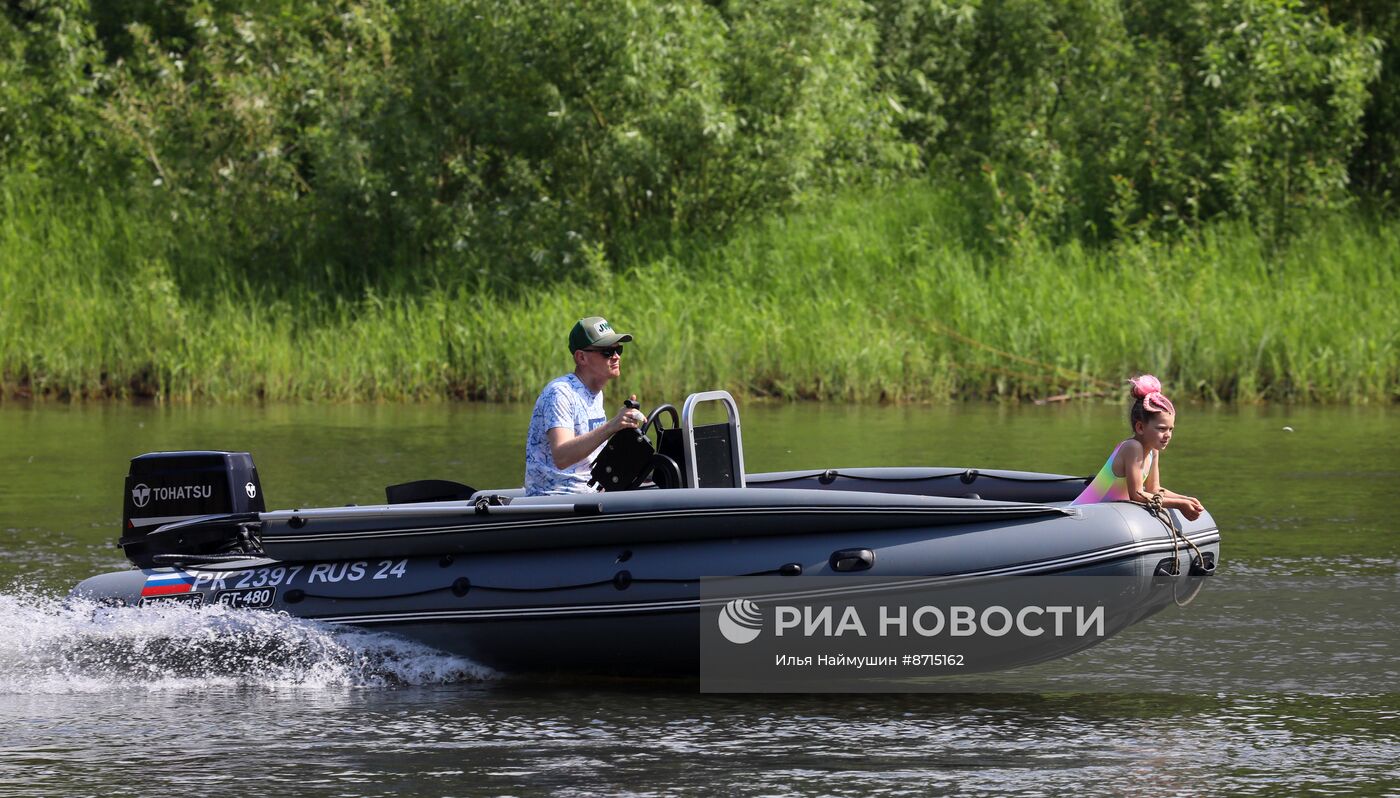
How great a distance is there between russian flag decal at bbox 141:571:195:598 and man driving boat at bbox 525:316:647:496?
3.99ft

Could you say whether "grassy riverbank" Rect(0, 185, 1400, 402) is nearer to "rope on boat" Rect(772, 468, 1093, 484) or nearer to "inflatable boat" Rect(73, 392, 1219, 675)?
"rope on boat" Rect(772, 468, 1093, 484)

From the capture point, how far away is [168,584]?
6320mm

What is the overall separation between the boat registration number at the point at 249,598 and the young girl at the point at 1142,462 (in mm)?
2684

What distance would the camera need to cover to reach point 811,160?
18.0 metres

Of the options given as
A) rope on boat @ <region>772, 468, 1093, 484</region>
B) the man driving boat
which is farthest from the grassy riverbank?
the man driving boat

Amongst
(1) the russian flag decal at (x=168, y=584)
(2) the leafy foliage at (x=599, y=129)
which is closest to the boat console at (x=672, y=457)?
(1) the russian flag decal at (x=168, y=584)

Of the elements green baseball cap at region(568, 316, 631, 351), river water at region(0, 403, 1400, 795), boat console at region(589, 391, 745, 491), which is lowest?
river water at region(0, 403, 1400, 795)

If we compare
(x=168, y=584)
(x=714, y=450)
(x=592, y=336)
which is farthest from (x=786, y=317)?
(x=168, y=584)

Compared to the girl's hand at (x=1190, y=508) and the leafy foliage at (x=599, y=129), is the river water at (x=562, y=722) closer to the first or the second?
the girl's hand at (x=1190, y=508)

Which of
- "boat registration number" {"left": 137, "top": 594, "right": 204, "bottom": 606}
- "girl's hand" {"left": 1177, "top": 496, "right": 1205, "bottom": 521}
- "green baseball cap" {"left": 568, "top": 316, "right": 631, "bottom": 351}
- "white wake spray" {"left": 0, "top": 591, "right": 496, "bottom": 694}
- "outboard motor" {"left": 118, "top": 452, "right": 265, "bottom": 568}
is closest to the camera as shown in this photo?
"girl's hand" {"left": 1177, "top": 496, "right": 1205, "bottom": 521}

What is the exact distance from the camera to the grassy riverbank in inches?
602

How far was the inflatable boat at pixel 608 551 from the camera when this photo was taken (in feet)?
18.3

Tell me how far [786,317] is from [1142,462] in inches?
422

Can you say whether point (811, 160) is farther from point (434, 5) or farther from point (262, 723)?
point (262, 723)
